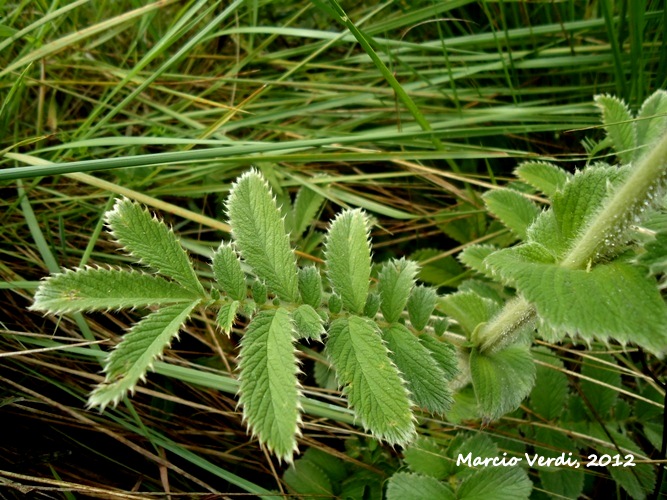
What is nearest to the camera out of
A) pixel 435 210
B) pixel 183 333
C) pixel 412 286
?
pixel 412 286

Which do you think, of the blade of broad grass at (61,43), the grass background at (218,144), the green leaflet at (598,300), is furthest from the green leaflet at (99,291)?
the blade of broad grass at (61,43)

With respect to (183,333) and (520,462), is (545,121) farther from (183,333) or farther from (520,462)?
(183,333)

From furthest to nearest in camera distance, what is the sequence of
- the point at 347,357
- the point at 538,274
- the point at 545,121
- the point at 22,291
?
the point at 545,121 < the point at 22,291 < the point at 347,357 < the point at 538,274

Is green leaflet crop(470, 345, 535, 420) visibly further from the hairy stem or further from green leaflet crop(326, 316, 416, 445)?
green leaflet crop(326, 316, 416, 445)

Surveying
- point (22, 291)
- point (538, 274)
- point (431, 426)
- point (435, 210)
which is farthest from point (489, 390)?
point (22, 291)

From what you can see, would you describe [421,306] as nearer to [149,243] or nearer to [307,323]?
[307,323]

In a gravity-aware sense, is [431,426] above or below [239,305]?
below

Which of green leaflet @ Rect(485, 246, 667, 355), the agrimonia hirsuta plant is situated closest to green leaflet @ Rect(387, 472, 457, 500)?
the agrimonia hirsuta plant
